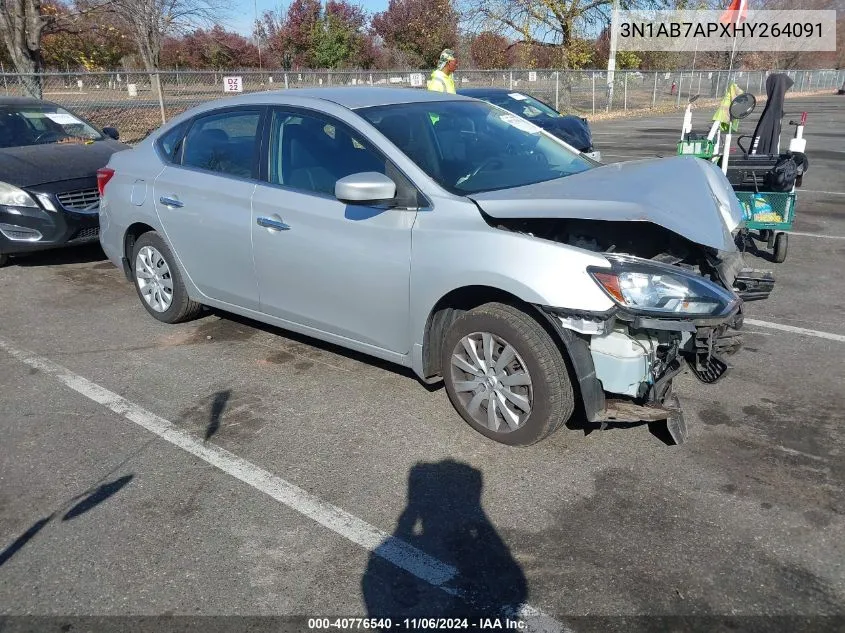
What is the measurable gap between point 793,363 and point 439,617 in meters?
3.25

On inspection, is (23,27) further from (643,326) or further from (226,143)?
(643,326)

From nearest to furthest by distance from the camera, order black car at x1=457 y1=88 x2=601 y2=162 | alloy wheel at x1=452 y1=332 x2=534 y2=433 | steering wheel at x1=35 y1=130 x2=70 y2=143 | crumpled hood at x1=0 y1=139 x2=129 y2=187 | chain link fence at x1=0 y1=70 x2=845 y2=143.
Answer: alloy wheel at x1=452 y1=332 x2=534 y2=433
crumpled hood at x1=0 y1=139 x2=129 y2=187
steering wheel at x1=35 y1=130 x2=70 y2=143
black car at x1=457 y1=88 x2=601 y2=162
chain link fence at x1=0 y1=70 x2=845 y2=143

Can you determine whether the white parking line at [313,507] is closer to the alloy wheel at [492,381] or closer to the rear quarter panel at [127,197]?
the alloy wheel at [492,381]

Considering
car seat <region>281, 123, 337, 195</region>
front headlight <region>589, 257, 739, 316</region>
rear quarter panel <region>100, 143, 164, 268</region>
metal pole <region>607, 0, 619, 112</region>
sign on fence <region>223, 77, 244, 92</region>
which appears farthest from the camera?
metal pole <region>607, 0, 619, 112</region>

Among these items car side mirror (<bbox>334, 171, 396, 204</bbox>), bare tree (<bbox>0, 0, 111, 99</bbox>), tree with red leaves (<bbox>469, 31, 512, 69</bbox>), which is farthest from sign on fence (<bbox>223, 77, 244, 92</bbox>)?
car side mirror (<bbox>334, 171, 396, 204</bbox>)

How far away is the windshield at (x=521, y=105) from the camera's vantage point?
11794 millimetres

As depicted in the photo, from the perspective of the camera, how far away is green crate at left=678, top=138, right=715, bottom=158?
8.43m

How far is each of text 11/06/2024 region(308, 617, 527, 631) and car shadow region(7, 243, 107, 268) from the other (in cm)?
633

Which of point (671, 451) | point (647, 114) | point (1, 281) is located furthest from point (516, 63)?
point (671, 451)

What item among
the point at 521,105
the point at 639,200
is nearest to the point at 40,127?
the point at 521,105

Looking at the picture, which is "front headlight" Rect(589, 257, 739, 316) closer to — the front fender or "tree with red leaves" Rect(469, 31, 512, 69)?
the front fender

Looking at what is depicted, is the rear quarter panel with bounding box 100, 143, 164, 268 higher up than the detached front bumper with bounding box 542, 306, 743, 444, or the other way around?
the rear quarter panel with bounding box 100, 143, 164, 268

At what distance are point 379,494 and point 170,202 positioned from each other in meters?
2.91

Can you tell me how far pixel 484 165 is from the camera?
13.8ft
